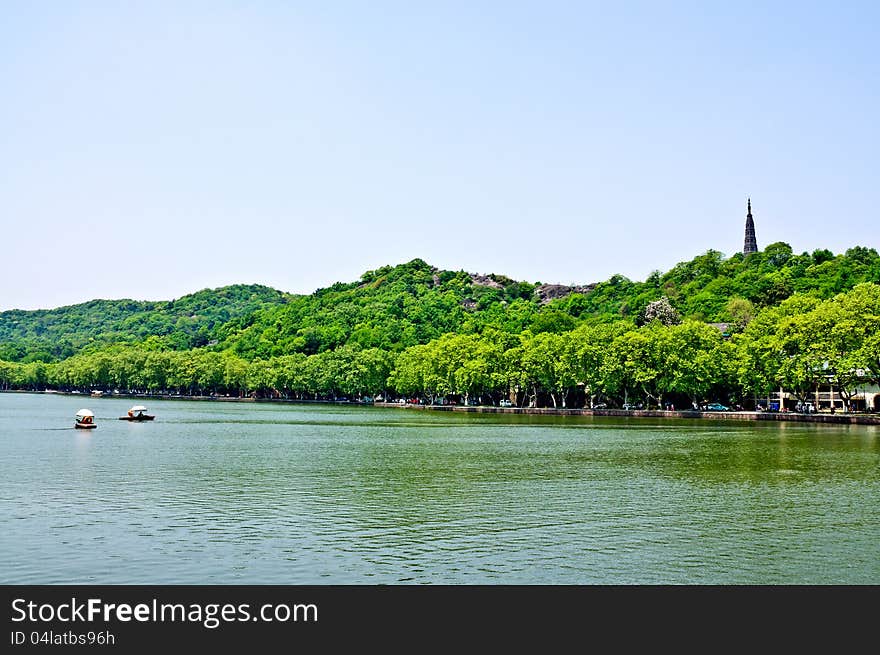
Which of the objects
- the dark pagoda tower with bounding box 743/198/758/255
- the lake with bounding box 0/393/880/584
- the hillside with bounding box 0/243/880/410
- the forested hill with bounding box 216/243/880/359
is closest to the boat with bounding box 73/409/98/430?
the lake with bounding box 0/393/880/584

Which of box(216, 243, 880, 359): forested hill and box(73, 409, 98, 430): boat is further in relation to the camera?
box(216, 243, 880, 359): forested hill

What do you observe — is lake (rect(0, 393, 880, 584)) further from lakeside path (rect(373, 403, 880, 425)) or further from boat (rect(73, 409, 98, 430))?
lakeside path (rect(373, 403, 880, 425))

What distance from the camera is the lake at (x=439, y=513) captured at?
68.0 feet

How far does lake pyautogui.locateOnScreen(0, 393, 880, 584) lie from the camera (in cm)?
2072

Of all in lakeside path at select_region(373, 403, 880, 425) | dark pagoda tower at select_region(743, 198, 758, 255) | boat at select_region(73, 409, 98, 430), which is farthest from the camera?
dark pagoda tower at select_region(743, 198, 758, 255)

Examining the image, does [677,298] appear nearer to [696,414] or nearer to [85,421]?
[696,414]

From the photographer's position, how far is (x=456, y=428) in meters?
75.1

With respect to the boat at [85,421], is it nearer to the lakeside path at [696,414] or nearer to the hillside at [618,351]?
the hillside at [618,351]

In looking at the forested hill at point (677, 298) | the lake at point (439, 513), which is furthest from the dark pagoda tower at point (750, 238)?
the lake at point (439, 513)

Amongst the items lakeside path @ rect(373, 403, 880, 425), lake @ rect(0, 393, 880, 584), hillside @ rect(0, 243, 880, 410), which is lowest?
lake @ rect(0, 393, 880, 584)

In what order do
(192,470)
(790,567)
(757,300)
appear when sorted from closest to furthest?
(790,567) < (192,470) < (757,300)
